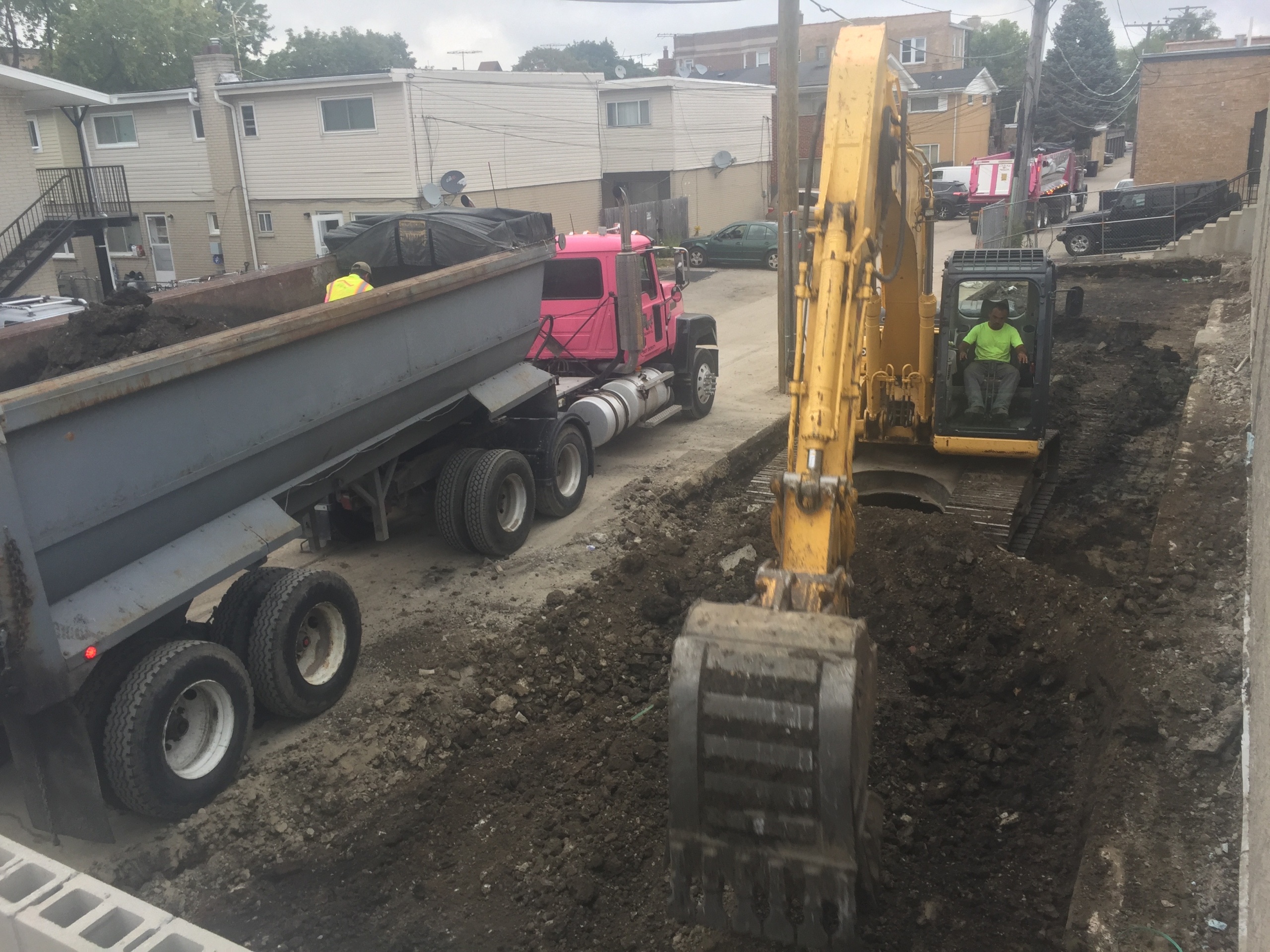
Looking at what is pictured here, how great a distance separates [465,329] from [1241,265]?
1976 centimetres

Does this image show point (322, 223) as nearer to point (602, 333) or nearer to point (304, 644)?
point (602, 333)

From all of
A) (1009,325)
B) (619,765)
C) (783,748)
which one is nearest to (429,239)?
(1009,325)

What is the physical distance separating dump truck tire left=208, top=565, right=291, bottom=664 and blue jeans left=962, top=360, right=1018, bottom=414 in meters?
5.60

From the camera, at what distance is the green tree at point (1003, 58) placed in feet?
210

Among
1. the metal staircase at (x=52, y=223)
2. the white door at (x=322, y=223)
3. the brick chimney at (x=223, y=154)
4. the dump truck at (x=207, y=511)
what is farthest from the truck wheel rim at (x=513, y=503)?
the brick chimney at (x=223, y=154)

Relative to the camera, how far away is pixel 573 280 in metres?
11.7

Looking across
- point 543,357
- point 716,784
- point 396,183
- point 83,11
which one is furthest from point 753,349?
point 83,11

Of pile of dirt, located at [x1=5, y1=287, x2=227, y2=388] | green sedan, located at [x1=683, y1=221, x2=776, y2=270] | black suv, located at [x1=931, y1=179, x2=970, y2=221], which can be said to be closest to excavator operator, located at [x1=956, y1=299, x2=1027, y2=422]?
pile of dirt, located at [x1=5, y1=287, x2=227, y2=388]

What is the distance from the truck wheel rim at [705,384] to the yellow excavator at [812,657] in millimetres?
5804

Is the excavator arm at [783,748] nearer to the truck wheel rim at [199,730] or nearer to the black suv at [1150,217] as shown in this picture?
the truck wheel rim at [199,730]

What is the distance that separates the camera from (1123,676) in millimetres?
6359

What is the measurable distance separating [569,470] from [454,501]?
1716mm

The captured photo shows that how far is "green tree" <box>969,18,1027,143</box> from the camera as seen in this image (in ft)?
210

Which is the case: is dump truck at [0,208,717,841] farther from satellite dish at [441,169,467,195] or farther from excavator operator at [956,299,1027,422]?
satellite dish at [441,169,467,195]
